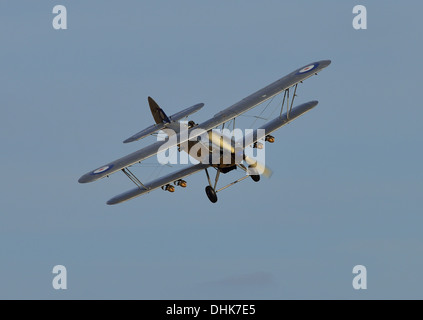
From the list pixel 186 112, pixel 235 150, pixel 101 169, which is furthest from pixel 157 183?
pixel 186 112

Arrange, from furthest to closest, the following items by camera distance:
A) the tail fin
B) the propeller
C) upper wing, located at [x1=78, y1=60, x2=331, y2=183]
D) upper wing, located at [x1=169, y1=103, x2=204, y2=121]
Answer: the tail fin → upper wing, located at [x1=169, y1=103, x2=204, y2=121] → the propeller → upper wing, located at [x1=78, y1=60, x2=331, y2=183]

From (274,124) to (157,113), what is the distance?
351 inches

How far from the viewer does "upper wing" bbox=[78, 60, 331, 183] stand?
217 ft

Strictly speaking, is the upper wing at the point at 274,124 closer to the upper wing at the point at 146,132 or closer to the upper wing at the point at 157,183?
the upper wing at the point at 157,183

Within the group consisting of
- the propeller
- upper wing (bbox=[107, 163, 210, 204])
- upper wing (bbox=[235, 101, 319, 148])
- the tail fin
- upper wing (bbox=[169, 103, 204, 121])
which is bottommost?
upper wing (bbox=[107, 163, 210, 204])

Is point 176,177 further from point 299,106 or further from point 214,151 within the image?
point 299,106

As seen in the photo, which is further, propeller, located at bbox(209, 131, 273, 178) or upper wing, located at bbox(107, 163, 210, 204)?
upper wing, located at bbox(107, 163, 210, 204)

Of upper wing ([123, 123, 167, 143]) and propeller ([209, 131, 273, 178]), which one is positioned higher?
upper wing ([123, 123, 167, 143])

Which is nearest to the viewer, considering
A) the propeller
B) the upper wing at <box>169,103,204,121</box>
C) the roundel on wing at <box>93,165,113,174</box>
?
the roundel on wing at <box>93,165,113,174</box>

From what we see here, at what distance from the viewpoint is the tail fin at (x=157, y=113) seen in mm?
75312

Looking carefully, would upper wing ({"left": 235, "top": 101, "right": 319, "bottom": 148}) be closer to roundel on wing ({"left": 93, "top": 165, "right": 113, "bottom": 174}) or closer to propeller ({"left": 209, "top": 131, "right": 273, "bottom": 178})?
propeller ({"left": 209, "top": 131, "right": 273, "bottom": 178})

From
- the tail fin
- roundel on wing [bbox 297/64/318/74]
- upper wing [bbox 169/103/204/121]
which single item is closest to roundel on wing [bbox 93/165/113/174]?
upper wing [bbox 169/103/204/121]

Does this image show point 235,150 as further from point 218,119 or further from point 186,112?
A: point 186,112

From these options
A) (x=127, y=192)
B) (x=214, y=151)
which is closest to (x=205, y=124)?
(x=214, y=151)
